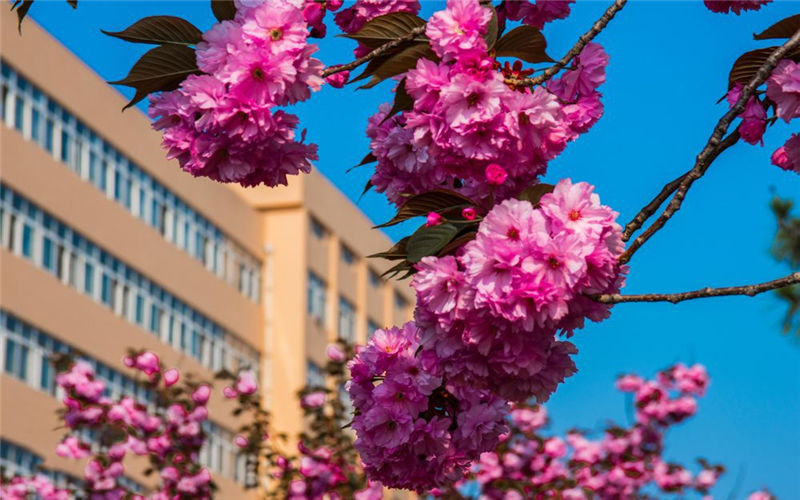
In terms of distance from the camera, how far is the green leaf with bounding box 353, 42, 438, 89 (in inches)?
148

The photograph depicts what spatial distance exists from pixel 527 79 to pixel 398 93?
1.26ft

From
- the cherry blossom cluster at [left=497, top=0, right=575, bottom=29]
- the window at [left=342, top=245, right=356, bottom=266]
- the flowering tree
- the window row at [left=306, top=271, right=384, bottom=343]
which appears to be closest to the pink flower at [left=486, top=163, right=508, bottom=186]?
the flowering tree

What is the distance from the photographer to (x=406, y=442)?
13.6ft

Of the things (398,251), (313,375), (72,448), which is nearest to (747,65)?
(398,251)

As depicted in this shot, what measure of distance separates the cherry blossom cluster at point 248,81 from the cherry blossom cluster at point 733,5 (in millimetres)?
1307

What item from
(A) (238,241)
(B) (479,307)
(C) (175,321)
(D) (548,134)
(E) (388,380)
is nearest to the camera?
(B) (479,307)

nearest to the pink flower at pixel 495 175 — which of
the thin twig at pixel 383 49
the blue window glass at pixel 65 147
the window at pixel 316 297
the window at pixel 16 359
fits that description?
the thin twig at pixel 383 49

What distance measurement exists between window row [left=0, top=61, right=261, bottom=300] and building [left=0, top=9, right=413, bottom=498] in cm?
6

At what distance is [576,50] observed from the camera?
3893mm

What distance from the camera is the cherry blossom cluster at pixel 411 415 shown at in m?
4.13

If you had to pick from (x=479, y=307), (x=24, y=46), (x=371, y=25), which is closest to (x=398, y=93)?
(x=371, y=25)

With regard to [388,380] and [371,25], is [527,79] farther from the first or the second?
[388,380]

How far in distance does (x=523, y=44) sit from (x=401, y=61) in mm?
310

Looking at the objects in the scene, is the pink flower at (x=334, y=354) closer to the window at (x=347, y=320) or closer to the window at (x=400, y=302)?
the window at (x=347, y=320)
